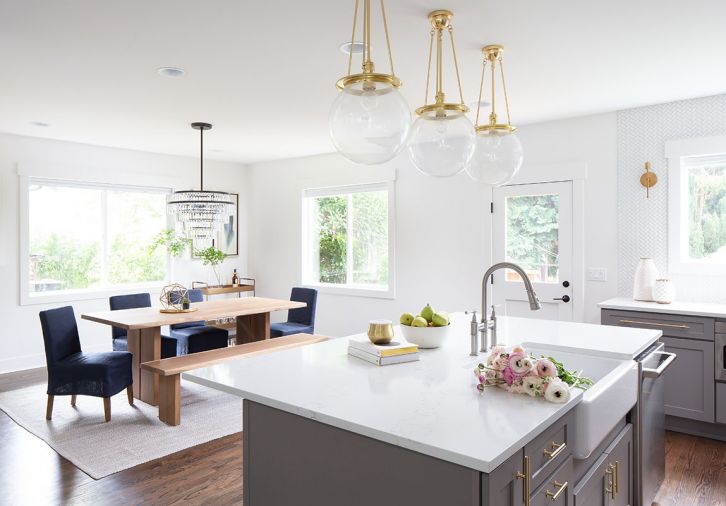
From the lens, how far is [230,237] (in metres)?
7.42

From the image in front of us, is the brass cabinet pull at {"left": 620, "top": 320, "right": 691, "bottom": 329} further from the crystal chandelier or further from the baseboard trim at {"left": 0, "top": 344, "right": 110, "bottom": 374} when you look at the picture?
the baseboard trim at {"left": 0, "top": 344, "right": 110, "bottom": 374}

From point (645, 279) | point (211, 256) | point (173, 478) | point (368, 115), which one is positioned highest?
point (368, 115)

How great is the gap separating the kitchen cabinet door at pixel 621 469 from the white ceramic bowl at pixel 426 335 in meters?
0.77

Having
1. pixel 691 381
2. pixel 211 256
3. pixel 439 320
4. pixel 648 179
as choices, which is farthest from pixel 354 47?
pixel 211 256

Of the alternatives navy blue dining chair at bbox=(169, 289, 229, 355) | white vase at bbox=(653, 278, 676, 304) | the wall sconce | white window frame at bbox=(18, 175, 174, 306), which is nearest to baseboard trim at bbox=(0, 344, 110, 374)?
white window frame at bbox=(18, 175, 174, 306)

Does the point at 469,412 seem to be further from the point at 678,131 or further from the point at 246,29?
the point at 678,131

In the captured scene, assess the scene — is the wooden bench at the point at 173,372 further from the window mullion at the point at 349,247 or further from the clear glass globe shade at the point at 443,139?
the window mullion at the point at 349,247

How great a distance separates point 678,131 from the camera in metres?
4.15

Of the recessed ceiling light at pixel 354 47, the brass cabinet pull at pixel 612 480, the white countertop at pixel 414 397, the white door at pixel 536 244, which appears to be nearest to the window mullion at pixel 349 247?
the white door at pixel 536 244

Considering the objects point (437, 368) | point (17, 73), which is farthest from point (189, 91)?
point (437, 368)

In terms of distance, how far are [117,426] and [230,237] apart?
394 cm

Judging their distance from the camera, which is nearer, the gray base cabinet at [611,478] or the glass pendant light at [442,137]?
the gray base cabinet at [611,478]

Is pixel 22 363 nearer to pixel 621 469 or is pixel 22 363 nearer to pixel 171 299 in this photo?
pixel 171 299

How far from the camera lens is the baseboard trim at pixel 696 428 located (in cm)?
364
